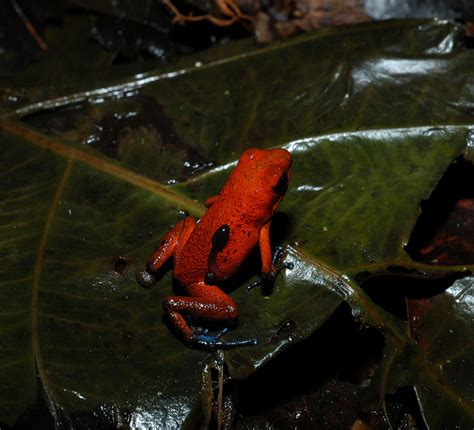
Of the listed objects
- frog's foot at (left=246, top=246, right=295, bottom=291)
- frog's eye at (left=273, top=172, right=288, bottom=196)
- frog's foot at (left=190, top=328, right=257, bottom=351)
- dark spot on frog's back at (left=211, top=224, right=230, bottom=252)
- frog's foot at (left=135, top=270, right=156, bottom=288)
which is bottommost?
frog's foot at (left=190, top=328, right=257, bottom=351)

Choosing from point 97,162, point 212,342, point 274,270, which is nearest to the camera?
point 212,342

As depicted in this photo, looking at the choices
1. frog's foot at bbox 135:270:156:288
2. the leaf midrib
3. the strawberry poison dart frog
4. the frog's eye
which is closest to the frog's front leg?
the strawberry poison dart frog

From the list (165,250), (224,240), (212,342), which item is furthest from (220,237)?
(212,342)

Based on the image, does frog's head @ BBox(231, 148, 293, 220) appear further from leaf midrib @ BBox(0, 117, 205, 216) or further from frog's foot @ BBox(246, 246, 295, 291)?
leaf midrib @ BBox(0, 117, 205, 216)

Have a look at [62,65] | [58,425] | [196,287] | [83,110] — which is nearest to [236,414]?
[196,287]

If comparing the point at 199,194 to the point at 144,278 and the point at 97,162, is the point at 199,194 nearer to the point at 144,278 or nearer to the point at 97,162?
the point at 144,278

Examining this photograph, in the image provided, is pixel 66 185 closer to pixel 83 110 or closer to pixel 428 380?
pixel 83 110

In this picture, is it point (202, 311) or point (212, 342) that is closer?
point (212, 342)
